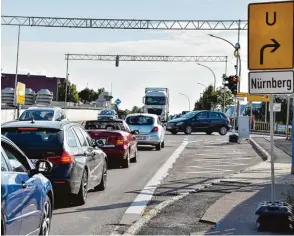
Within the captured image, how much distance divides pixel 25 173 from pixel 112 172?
9435 mm

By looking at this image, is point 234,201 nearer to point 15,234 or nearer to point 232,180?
point 232,180

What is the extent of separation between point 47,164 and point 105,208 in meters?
3.30

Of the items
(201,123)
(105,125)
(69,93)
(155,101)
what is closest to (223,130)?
(201,123)

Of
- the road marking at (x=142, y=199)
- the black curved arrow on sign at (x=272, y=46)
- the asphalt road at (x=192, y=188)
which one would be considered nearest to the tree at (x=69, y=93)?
the asphalt road at (x=192, y=188)

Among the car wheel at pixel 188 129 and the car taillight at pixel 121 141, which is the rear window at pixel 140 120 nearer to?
the car taillight at pixel 121 141

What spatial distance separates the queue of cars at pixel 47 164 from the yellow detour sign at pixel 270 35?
330 cm

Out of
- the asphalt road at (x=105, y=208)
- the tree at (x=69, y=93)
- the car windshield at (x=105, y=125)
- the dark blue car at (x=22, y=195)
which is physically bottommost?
the asphalt road at (x=105, y=208)

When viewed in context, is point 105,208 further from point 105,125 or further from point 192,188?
point 105,125

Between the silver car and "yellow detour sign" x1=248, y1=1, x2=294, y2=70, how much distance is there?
15947 mm

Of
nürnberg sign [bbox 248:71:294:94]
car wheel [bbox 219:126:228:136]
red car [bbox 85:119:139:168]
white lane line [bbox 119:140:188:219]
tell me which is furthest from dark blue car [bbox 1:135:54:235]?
car wheel [bbox 219:126:228:136]

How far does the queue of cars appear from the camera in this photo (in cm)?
571

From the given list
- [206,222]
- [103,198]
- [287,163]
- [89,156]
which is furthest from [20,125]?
[287,163]

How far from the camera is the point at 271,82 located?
8.45 meters

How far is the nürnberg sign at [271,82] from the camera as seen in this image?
27.5 ft
